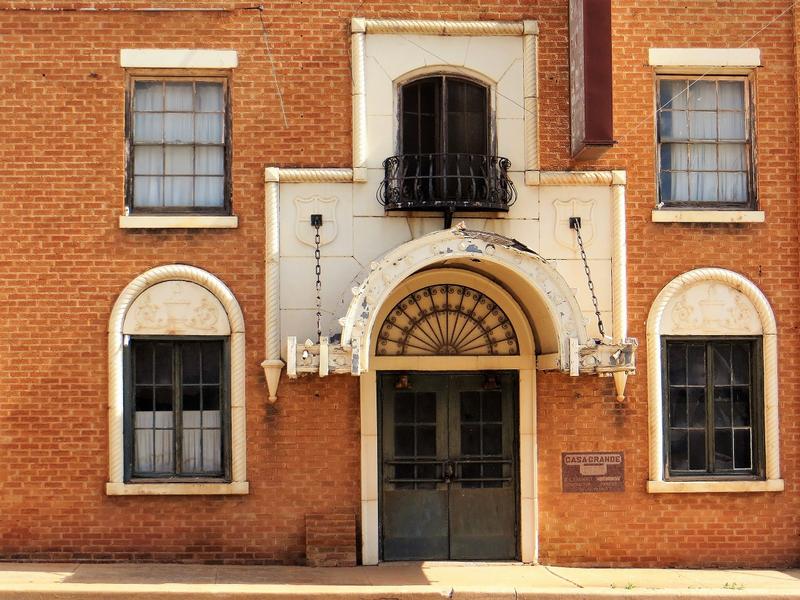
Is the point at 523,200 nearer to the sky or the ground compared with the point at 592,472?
nearer to the sky

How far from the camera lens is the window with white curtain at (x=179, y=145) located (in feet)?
45.6

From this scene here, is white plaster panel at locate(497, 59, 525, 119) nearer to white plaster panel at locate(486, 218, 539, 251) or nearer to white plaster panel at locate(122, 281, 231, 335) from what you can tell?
white plaster panel at locate(486, 218, 539, 251)

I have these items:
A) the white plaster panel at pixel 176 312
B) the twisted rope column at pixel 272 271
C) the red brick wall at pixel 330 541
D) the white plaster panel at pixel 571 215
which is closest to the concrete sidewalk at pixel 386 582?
the red brick wall at pixel 330 541

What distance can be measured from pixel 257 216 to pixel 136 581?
4.42 meters

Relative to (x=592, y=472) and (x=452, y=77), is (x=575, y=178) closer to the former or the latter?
(x=452, y=77)

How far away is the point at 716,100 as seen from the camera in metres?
14.4

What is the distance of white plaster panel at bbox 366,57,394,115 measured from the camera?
13867 mm

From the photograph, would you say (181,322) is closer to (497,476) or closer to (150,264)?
(150,264)

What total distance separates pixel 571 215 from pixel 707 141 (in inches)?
79.6

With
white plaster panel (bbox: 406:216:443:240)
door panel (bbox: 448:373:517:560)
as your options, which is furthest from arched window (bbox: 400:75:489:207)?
door panel (bbox: 448:373:517:560)

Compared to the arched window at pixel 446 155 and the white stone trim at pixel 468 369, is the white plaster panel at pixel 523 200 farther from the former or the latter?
the white stone trim at pixel 468 369

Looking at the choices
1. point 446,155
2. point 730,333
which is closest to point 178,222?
point 446,155

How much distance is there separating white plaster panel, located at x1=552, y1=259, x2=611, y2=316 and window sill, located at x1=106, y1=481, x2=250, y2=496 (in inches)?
180

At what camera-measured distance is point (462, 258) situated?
13.0m
